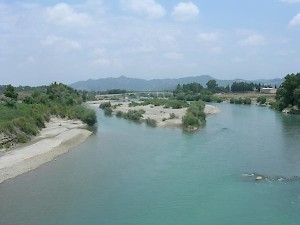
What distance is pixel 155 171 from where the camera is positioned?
84.6 ft

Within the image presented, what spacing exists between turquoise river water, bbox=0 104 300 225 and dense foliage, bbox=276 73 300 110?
2749 cm

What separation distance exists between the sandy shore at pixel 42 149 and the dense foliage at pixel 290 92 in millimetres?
33378

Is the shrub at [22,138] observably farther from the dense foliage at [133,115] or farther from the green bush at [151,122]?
the dense foliage at [133,115]

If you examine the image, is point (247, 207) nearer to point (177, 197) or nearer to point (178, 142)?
point (177, 197)

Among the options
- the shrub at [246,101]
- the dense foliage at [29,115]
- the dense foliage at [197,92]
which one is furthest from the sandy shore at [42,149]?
the dense foliage at [197,92]

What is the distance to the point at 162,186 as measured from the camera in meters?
22.4

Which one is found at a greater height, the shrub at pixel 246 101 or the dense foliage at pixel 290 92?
the dense foliage at pixel 290 92

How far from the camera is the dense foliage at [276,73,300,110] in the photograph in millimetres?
62594

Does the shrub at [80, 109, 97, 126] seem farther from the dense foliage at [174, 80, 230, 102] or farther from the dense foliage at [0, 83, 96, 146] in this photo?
the dense foliage at [174, 80, 230, 102]

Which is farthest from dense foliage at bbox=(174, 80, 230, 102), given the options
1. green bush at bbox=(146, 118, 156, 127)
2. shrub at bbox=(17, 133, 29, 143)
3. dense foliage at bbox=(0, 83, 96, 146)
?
shrub at bbox=(17, 133, 29, 143)

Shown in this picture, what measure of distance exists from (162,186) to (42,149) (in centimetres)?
1444

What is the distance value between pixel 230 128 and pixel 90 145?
17.8 metres

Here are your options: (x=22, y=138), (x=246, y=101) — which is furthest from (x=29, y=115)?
(x=246, y=101)

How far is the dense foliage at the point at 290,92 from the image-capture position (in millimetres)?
62594
